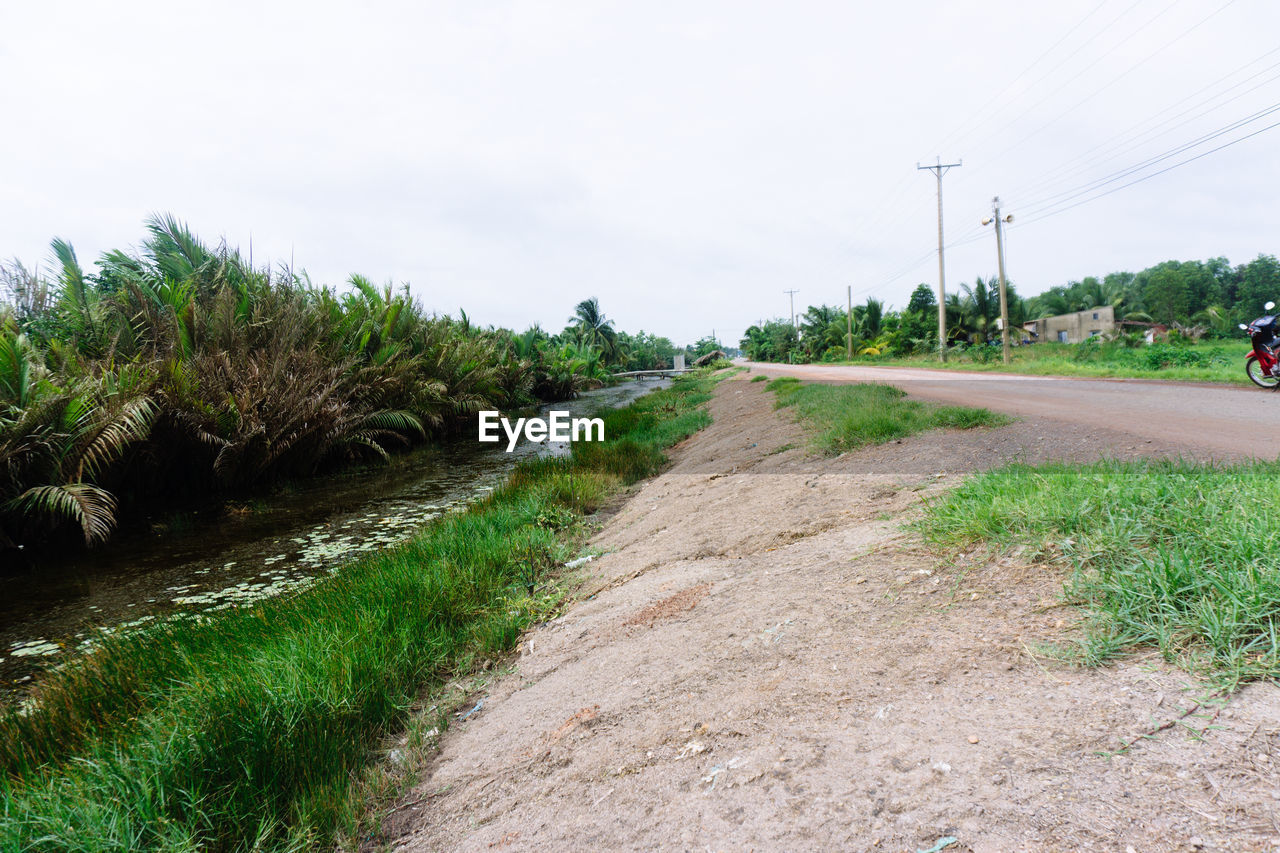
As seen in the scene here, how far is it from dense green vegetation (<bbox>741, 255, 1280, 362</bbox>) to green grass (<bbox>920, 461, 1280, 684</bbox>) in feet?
96.5

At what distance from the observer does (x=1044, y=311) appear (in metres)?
51.5

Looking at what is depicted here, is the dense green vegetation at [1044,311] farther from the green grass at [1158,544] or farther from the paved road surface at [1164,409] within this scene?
the green grass at [1158,544]

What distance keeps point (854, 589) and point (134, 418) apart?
8.62m

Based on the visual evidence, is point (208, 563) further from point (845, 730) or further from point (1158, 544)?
point (1158, 544)

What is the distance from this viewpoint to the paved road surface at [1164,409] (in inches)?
191

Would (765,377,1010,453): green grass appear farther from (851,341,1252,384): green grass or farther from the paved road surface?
(851,341,1252,384): green grass

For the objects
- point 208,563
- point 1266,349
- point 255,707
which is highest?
point 1266,349

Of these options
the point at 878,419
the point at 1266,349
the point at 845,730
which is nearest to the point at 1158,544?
the point at 845,730

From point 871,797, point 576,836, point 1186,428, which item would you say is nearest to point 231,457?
point 576,836

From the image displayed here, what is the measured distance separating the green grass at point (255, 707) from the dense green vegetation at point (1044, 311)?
3111 cm

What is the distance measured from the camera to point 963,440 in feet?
18.0

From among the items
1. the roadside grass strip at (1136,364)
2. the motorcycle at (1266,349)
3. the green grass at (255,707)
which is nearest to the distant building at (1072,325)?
the roadside grass strip at (1136,364)

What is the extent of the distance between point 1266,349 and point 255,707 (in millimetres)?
12747

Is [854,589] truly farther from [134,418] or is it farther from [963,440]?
[134,418]
